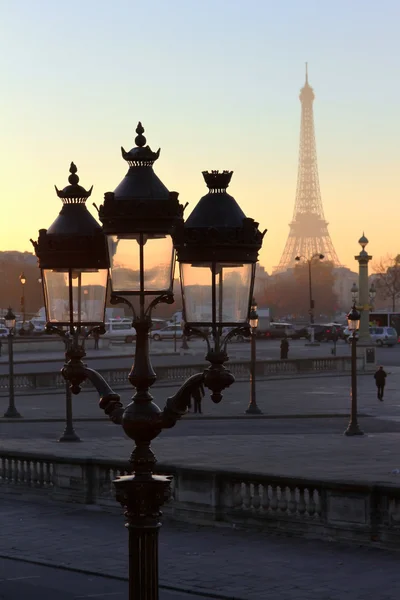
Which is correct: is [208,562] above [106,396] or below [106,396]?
below

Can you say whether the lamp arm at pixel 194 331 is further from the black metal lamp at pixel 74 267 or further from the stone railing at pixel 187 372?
the stone railing at pixel 187 372

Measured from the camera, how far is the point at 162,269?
9.53 metres

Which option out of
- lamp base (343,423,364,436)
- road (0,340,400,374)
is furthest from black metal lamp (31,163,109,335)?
road (0,340,400,374)

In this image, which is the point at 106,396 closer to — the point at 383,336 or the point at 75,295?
the point at 75,295

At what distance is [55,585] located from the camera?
15719 mm

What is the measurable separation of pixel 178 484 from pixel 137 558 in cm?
1001

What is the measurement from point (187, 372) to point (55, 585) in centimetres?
4352

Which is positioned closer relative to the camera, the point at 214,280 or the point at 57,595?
the point at 214,280

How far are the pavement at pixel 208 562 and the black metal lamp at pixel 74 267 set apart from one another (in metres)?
5.26

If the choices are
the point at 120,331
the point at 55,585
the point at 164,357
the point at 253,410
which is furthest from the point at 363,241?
the point at 55,585

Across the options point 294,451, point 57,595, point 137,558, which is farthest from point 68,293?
point 294,451

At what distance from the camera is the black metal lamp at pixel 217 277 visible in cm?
962

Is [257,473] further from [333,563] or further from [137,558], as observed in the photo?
[137,558]

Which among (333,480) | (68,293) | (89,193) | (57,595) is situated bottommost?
(57,595)
